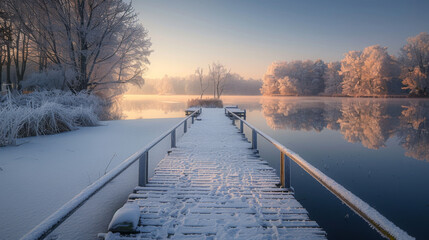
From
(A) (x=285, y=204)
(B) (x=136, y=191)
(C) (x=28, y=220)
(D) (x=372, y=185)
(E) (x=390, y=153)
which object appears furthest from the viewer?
(E) (x=390, y=153)

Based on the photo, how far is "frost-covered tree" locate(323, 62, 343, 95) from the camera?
199 ft

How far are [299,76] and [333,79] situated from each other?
1005cm

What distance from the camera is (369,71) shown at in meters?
47.6

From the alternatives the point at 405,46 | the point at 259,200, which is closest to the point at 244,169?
the point at 259,200

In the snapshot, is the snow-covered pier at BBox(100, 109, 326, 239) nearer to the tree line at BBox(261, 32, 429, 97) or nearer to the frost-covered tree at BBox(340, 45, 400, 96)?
the tree line at BBox(261, 32, 429, 97)

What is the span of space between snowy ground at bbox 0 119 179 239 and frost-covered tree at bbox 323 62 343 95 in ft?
212

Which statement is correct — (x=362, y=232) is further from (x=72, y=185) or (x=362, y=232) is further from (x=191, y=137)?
(x=191, y=137)

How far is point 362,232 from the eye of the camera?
3.79 metres

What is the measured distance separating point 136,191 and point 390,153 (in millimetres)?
9541

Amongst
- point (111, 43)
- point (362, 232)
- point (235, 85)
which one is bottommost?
point (362, 232)

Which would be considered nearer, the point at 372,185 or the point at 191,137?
the point at 372,185

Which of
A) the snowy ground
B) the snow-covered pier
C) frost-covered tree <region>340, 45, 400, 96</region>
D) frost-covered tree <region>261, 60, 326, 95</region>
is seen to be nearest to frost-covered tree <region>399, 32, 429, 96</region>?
frost-covered tree <region>340, 45, 400, 96</region>

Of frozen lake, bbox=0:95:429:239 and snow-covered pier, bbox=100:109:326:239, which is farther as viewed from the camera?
frozen lake, bbox=0:95:429:239

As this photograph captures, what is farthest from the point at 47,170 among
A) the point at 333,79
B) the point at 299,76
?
the point at 299,76
